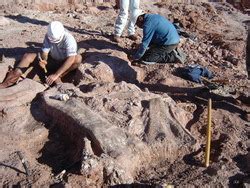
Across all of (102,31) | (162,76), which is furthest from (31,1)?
(162,76)

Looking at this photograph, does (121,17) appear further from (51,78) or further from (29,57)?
(51,78)

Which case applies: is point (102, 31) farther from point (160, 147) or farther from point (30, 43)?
point (160, 147)

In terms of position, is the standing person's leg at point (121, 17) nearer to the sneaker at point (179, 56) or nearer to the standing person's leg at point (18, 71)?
the sneaker at point (179, 56)

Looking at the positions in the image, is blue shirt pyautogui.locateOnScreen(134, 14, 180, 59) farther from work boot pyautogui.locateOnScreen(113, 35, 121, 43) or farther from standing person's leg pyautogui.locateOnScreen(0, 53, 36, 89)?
standing person's leg pyautogui.locateOnScreen(0, 53, 36, 89)

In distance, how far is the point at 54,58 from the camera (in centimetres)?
607

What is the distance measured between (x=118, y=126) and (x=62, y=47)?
1.89 m

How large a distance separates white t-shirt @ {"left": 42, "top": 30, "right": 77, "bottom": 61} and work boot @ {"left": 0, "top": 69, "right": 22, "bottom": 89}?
20.6 inches

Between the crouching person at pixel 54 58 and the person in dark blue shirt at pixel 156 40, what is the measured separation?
1126 millimetres

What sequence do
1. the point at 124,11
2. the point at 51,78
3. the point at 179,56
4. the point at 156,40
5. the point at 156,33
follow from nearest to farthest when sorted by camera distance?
the point at 51,78 → the point at 156,33 → the point at 156,40 → the point at 179,56 → the point at 124,11

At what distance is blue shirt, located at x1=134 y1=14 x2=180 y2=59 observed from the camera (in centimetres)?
625

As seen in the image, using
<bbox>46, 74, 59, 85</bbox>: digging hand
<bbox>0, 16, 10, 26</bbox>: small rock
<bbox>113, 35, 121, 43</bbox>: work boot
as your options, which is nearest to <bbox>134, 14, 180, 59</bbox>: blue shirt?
<bbox>113, 35, 121, 43</bbox>: work boot

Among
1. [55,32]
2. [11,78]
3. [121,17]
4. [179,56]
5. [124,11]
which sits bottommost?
[179,56]

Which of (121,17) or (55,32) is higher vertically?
(55,32)

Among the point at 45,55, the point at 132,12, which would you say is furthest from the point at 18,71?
the point at 132,12
